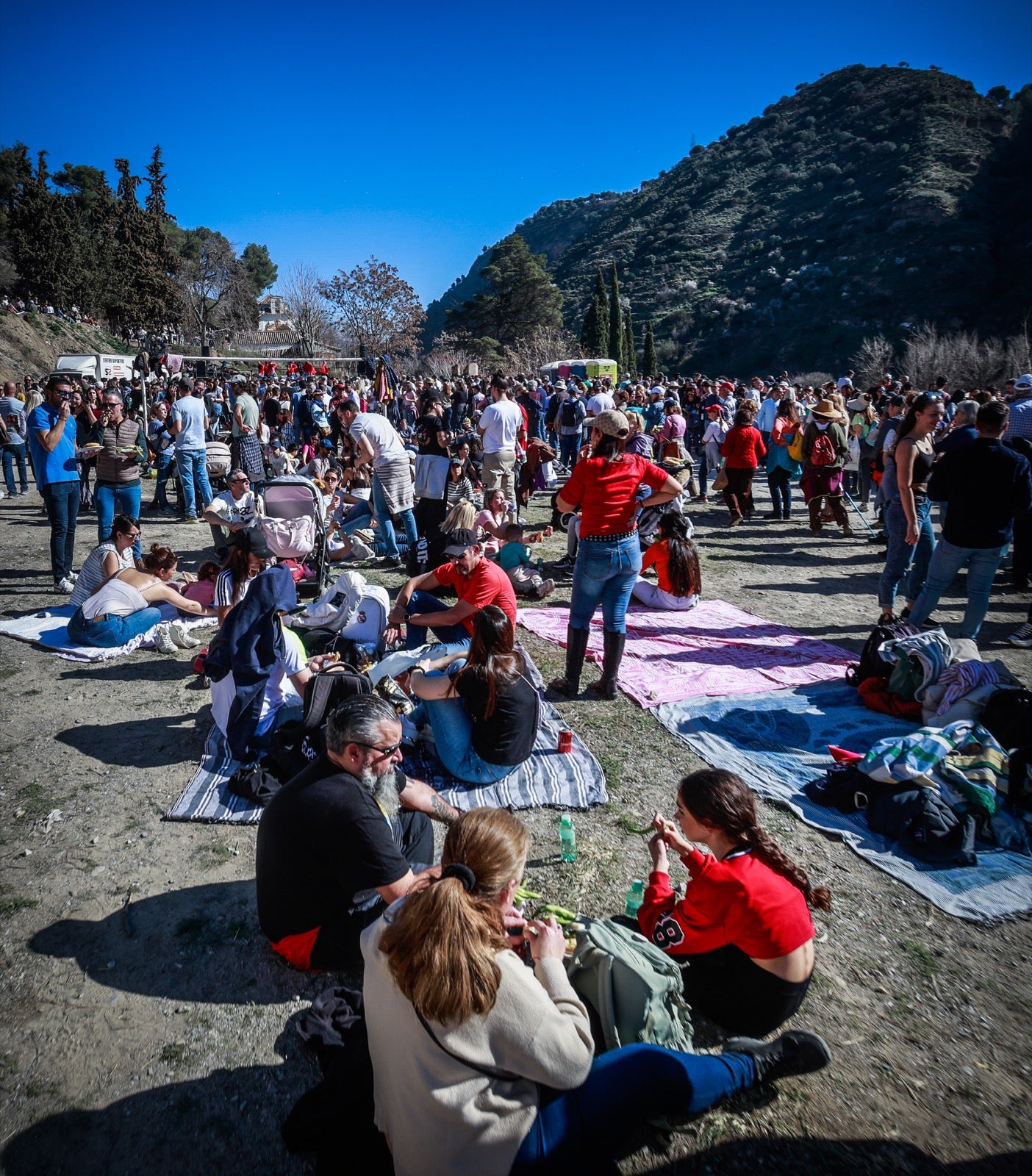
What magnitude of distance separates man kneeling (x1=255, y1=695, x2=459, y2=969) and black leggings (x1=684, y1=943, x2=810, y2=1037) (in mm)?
1030

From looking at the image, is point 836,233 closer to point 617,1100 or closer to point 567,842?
point 567,842

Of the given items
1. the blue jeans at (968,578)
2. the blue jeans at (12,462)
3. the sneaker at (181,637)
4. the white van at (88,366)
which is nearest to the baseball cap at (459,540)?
the sneaker at (181,637)

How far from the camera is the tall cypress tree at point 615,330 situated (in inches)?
1991

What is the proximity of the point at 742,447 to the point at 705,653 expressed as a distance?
5.04 m

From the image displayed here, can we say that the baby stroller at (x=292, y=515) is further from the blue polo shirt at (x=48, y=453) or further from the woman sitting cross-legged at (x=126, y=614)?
the blue polo shirt at (x=48, y=453)

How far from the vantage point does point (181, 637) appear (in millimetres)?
6043

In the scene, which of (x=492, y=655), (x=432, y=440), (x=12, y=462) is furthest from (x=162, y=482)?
(x=492, y=655)

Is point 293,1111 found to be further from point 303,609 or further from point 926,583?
point 926,583

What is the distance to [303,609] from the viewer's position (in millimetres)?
6215

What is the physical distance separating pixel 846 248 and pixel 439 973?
195ft

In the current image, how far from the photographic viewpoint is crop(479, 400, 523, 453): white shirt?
9.60 meters

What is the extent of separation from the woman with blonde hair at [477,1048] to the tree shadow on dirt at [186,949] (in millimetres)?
1103

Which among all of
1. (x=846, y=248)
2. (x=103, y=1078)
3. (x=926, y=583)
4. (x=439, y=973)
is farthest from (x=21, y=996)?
(x=846, y=248)

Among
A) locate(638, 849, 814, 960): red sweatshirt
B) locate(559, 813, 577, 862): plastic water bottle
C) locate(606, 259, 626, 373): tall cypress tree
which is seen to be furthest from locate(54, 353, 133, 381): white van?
locate(606, 259, 626, 373): tall cypress tree
